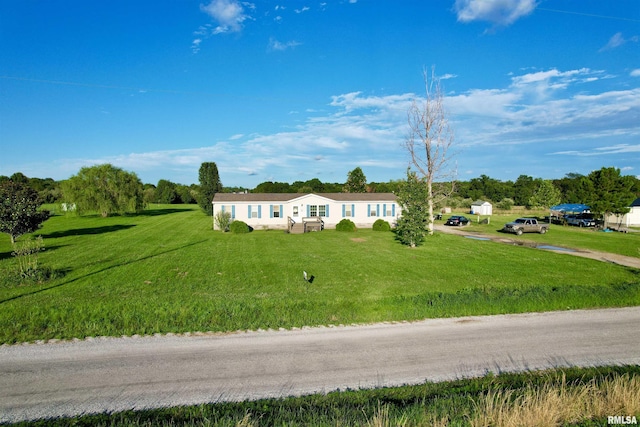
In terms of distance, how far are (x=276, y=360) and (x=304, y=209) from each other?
102 ft

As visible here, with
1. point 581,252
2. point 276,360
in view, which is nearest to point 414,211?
point 581,252

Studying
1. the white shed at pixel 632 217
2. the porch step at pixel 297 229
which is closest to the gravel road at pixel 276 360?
the porch step at pixel 297 229

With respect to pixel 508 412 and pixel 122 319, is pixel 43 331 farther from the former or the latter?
pixel 508 412

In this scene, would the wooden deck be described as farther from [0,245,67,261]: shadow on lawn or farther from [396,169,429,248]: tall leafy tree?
[0,245,67,261]: shadow on lawn

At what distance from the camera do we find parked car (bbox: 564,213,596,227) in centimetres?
4425

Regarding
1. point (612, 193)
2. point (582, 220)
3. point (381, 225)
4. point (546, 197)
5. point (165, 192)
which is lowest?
point (582, 220)

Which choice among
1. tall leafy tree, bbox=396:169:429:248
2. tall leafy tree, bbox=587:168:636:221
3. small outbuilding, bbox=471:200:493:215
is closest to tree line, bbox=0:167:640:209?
small outbuilding, bbox=471:200:493:215

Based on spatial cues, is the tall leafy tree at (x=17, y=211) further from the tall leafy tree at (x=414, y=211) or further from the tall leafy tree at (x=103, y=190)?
the tall leafy tree at (x=103, y=190)

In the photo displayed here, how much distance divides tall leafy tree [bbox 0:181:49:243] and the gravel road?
18998 mm

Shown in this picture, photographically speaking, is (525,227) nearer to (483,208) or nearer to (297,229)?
(297,229)

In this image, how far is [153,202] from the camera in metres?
95.3

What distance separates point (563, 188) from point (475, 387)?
10124 cm

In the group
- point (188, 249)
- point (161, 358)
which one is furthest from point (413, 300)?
point (188, 249)

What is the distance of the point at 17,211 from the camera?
2358 cm
